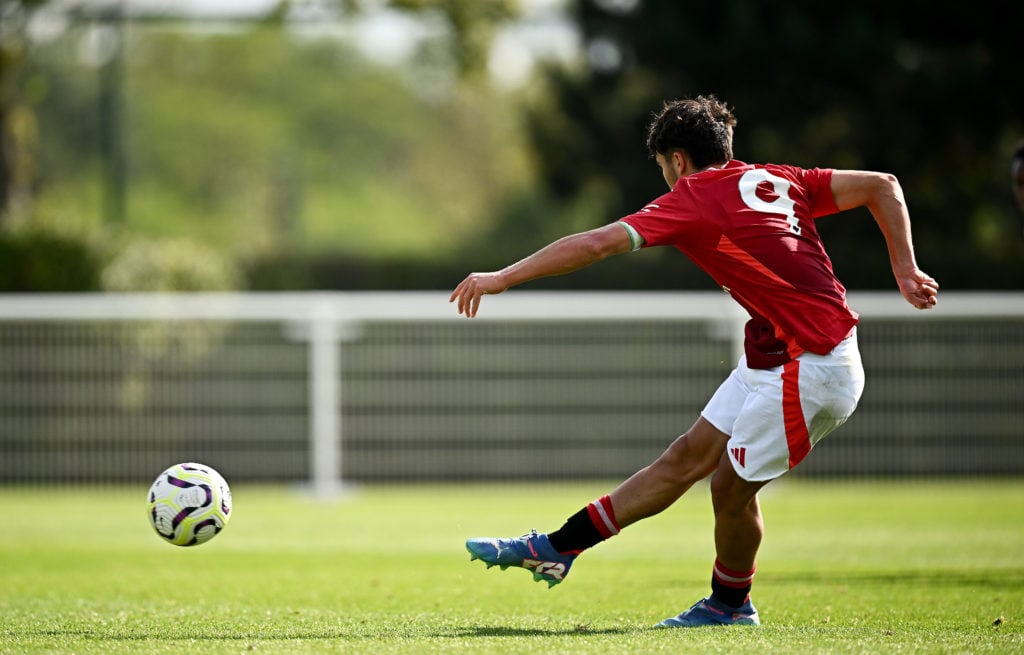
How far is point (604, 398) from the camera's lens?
1579cm

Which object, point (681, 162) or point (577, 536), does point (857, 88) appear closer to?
point (681, 162)

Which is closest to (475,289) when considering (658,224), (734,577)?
(658,224)

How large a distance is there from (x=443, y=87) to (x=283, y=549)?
44462 millimetres

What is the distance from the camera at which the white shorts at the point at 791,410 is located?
5.61m

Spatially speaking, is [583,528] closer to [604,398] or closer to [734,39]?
[604,398]

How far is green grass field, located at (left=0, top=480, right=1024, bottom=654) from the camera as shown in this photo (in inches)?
214

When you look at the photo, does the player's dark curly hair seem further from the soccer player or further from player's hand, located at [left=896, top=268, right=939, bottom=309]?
player's hand, located at [left=896, top=268, right=939, bottom=309]

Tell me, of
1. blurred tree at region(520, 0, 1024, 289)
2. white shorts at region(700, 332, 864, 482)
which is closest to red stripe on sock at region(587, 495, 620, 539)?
white shorts at region(700, 332, 864, 482)

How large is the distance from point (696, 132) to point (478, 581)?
344cm

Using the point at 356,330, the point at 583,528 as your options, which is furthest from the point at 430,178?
the point at 583,528

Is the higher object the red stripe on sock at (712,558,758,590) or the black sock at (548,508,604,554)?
the black sock at (548,508,604,554)

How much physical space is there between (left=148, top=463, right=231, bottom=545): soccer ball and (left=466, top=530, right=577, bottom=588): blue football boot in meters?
1.28

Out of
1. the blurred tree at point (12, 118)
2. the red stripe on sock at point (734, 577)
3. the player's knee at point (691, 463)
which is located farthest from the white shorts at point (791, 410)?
the blurred tree at point (12, 118)

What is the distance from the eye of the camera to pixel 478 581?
8047 millimetres
